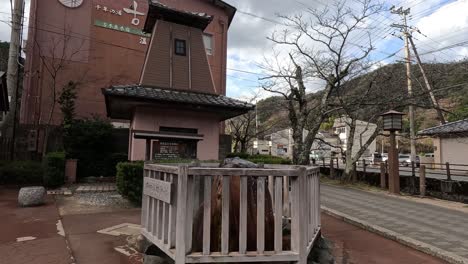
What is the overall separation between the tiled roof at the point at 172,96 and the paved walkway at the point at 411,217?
4.98m

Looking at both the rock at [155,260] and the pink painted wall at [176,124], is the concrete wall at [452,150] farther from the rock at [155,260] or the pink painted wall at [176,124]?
the rock at [155,260]

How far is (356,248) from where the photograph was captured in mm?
5938

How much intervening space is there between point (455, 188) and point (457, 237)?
8.22 meters

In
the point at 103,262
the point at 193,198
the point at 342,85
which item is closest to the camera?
the point at 193,198

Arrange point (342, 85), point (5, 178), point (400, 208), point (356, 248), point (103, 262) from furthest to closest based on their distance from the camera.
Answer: point (342, 85) < point (5, 178) < point (400, 208) < point (356, 248) < point (103, 262)

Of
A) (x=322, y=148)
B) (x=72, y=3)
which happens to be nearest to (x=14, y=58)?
(x=72, y=3)

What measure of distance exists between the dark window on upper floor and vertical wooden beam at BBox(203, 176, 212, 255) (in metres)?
10.4

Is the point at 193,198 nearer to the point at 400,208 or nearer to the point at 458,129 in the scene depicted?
the point at 400,208

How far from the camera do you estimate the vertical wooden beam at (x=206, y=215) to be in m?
3.56

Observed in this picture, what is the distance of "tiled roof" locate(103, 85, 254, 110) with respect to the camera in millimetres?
10789

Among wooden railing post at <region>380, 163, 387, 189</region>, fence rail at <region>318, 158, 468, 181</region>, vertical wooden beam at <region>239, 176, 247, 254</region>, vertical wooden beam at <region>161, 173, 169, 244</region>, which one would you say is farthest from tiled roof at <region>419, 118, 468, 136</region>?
vertical wooden beam at <region>161, 173, 169, 244</region>

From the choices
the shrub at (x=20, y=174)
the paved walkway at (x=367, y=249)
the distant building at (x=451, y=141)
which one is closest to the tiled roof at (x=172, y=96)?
the shrub at (x=20, y=174)

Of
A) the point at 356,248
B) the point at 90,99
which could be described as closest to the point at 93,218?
the point at 356,248

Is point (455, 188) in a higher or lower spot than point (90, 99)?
lower
